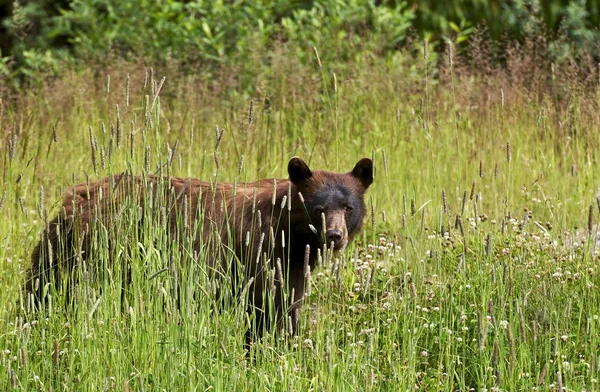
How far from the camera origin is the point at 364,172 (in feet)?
19.8

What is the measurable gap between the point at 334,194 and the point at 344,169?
2.04 meters

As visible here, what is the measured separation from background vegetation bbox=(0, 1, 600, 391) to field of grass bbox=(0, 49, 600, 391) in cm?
2

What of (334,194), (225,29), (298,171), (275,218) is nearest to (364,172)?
(334,194)

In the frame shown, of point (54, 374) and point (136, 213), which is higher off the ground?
point (136, 213)

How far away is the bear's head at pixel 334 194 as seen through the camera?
226 inches

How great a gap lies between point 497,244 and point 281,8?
562 cm

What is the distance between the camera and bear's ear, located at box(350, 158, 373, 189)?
19.6 ft

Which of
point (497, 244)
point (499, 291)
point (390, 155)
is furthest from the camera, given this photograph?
point (390, 155)

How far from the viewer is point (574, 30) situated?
40.2 ft

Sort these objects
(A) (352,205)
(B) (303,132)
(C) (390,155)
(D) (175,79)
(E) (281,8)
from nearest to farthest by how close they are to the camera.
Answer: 1. (A) (352,205)
2. (C) (390,155)
3. (B) (303,132)
4. (D) (175,79)
5. (E) (281,8)

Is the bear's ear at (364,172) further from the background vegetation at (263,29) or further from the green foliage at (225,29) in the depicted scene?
the green foliage at (225,29)

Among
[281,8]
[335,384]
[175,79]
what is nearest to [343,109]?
[175,79]

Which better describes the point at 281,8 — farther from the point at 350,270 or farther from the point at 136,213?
the point at 136,213

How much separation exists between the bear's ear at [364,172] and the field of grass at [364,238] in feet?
0.47
